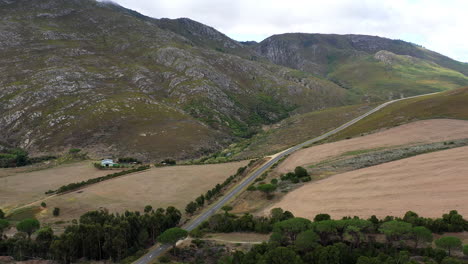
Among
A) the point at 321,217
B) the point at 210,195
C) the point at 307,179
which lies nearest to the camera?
the point at 321,217

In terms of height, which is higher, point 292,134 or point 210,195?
point 292,134

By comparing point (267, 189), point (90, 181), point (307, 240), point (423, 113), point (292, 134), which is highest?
point (423, 113)

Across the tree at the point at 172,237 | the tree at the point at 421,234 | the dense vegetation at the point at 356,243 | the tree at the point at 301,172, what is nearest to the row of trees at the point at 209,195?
the dense vegetation at the point at 356,243

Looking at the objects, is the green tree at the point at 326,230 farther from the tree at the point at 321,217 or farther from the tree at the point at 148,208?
the tree at the point at 148,208

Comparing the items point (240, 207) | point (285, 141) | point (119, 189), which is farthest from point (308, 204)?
point (285, 141)

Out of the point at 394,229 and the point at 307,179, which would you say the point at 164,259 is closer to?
the point at 394,229

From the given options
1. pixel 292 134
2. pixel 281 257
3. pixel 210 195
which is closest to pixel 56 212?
pixel 210 195

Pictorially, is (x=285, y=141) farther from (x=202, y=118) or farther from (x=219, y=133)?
(x=202, y=118)
